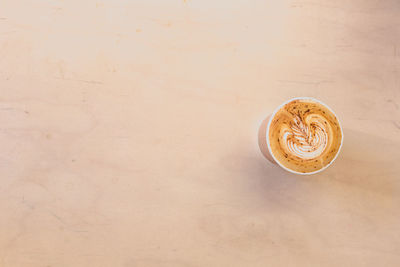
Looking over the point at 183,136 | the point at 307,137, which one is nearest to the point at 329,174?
the point at 307,137

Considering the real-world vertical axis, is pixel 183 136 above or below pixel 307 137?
below

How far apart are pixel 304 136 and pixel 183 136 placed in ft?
0.97

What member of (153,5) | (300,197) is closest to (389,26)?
(300,197)

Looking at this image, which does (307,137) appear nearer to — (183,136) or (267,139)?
(267,139)

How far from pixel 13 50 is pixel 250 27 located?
24.4 inches

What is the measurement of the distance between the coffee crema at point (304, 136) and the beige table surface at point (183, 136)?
9 cm

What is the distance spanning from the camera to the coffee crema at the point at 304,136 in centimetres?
76

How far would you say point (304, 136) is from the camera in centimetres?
77

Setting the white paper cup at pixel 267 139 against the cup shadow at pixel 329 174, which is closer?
the white paper cup at pixel 267 139

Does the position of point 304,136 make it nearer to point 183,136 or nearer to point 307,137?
point 307,137

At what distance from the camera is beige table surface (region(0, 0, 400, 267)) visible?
81cm

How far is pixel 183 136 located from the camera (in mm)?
834

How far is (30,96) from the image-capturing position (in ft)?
2.72

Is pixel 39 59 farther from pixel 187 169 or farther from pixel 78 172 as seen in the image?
pixel 187 169
